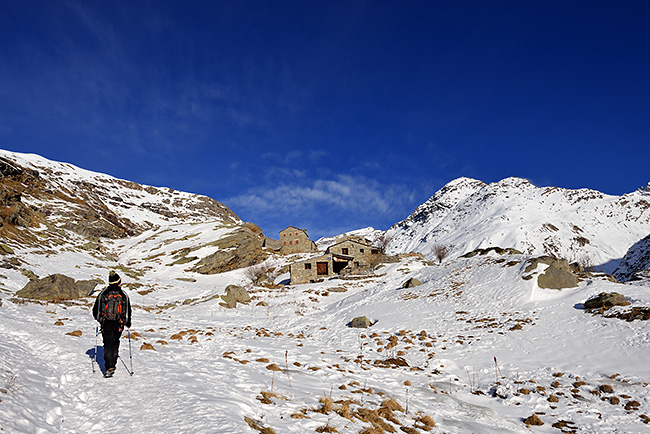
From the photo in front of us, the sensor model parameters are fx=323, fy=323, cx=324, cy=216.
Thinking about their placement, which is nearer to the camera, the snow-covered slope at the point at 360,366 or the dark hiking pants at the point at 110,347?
the snow-covered slope at the point at 360,366

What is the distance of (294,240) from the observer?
8825cm

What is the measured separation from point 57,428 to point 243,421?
116 inches

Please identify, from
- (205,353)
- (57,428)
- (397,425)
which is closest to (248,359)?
(205,353)

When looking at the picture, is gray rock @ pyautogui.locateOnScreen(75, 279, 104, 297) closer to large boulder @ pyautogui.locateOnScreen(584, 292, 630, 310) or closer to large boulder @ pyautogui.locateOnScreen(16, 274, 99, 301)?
large boulder @ pyautogui.locateOnScreen(16, 274, 99, 301)

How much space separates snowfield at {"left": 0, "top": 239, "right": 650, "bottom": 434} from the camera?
6.26 m

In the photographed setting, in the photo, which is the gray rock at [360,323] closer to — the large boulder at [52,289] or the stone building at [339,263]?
the large boulder at [52,289]

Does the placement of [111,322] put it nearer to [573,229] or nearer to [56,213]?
[56,213]

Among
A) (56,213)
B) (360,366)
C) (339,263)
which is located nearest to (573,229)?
(339,263)

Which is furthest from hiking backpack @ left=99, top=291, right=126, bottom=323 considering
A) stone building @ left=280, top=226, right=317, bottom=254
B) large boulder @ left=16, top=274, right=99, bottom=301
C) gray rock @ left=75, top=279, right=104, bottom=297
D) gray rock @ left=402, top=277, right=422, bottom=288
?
stone building @ left=280, top=226, right=317, bottom=254

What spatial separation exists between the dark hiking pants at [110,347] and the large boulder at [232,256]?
184 feet

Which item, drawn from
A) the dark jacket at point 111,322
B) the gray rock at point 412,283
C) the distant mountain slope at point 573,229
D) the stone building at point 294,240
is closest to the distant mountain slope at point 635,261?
the gray rock at point 412,283

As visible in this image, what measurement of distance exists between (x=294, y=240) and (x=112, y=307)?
79729mm

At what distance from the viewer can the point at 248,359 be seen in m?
12.7

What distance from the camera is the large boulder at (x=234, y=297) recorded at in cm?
3150
